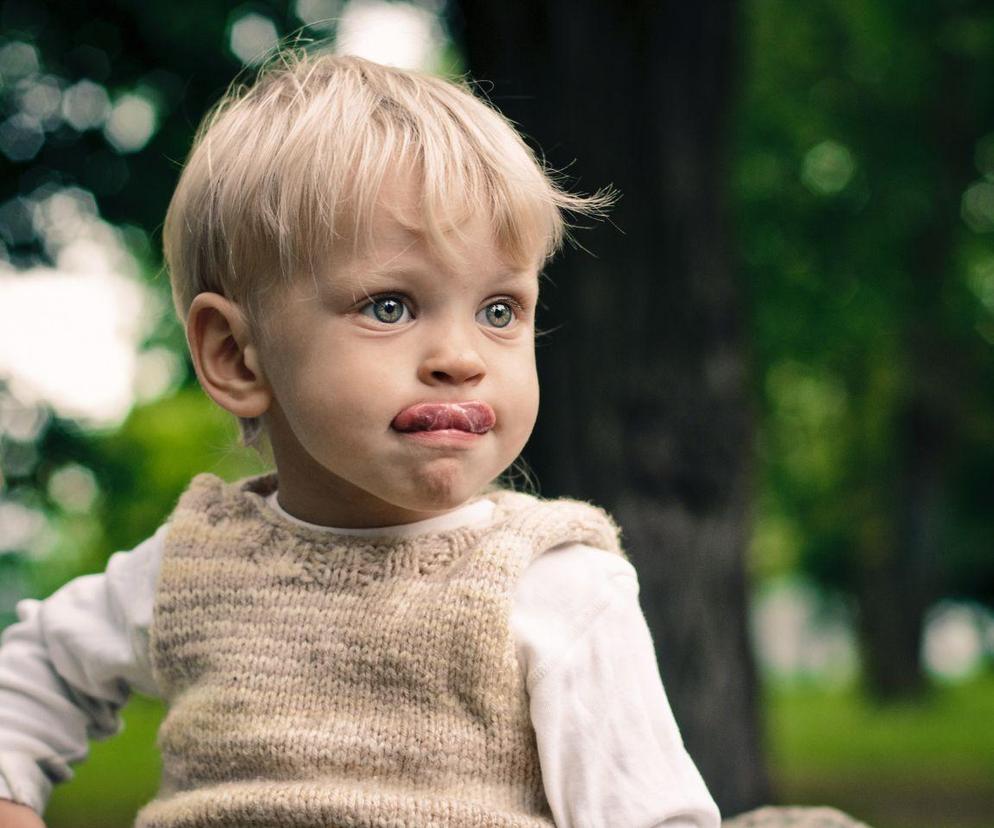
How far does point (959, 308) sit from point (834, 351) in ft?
4.00

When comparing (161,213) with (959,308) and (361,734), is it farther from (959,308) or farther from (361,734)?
(959,308)

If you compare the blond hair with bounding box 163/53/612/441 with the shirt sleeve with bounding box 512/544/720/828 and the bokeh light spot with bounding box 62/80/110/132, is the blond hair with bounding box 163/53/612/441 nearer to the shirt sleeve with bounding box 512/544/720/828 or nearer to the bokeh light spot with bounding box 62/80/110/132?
the shirt sleeve with bounding box 512/544/720/828

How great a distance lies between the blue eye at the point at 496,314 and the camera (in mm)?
2111

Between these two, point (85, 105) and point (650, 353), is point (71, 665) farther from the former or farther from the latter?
point (85, 105)

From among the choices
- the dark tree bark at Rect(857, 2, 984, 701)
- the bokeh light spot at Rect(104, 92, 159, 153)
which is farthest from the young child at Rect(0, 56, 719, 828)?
the dark tree bark at Rect(857, 2, 984, 701)

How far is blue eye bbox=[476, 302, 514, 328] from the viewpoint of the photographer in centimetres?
211

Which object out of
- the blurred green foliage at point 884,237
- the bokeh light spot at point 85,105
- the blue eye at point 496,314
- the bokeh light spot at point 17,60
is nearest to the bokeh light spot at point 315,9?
the bokeh light spot at point 85,105

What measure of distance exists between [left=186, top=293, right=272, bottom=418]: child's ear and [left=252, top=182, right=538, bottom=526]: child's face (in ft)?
0.33

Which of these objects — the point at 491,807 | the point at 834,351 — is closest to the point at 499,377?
the point at 491,807

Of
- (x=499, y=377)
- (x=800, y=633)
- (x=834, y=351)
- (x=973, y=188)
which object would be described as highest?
(x=499, y=377)

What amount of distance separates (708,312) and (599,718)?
11.3 ft

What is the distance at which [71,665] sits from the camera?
244cm

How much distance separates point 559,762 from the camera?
2023 millimetres

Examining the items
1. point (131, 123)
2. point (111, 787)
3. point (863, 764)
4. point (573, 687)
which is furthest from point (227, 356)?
point (863, 764)
